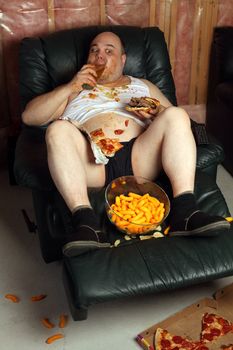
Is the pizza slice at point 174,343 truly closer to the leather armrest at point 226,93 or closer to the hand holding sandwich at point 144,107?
the hand holding sandwich at point 144,107

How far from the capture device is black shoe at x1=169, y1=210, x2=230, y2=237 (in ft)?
5.94

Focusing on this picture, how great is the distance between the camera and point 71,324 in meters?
2.02

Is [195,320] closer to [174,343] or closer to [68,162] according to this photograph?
[174,343]

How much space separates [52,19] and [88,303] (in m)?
2.03

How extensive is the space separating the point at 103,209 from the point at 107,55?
0.89 meters

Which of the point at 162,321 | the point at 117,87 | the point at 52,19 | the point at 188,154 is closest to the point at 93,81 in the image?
the point at 117,87

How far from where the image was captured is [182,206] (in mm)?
1979

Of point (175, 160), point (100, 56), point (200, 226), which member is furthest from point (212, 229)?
point (100, 56)

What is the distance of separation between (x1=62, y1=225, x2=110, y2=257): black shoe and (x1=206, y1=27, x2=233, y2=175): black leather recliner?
4.90 feet

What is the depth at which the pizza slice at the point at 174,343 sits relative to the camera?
1.83m

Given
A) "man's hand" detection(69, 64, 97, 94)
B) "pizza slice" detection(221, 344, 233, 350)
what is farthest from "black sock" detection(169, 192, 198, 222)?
"man's hand" detection(69, 64, 97, 94)

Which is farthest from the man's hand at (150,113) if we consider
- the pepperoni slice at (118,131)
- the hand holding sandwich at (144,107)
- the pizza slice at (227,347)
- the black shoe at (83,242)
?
the pizza slice at (227,347)

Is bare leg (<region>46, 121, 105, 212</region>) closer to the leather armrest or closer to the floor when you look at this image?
the floor

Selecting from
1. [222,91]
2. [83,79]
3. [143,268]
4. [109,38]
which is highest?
[109,38]
